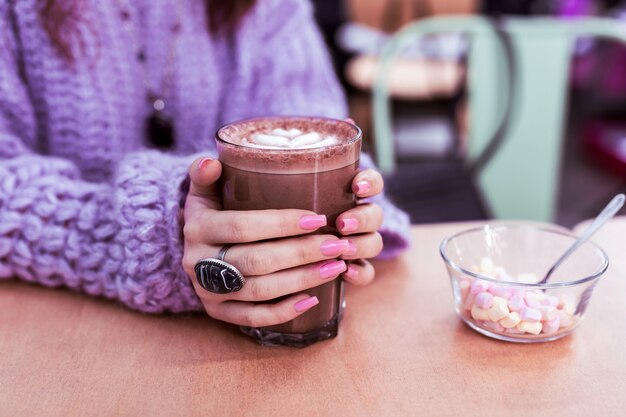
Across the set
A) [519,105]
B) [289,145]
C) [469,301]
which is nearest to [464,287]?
[469,301]

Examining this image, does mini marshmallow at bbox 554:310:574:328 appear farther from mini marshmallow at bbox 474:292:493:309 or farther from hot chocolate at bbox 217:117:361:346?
hot chocolate at bbox 217:117:361:346

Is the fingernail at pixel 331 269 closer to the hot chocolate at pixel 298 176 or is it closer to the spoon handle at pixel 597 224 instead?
the hot chocolate at pixel 298 176

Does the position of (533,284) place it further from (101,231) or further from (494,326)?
(101,231)

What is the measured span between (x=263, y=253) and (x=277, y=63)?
0.57 meters

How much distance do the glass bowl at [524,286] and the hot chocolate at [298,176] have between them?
5.2 inches

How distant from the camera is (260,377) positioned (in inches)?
20.9

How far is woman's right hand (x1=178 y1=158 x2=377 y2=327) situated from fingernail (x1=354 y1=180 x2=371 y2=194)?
5 centimetres

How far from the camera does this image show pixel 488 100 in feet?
4.76

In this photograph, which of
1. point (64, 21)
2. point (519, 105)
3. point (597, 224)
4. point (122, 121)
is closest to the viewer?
point (597, 224)

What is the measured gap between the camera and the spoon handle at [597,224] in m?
0.62

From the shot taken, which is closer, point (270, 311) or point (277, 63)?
point (270, 311)

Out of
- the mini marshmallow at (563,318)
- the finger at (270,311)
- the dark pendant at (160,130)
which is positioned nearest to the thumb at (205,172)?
the finger at (270,311)

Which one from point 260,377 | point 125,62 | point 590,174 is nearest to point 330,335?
point 260,377

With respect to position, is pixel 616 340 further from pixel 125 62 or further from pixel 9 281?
pixel 125 62
